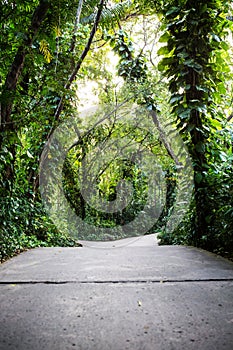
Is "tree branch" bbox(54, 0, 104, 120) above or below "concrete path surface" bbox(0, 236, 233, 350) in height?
above

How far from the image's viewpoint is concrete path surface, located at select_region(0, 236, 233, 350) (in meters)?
1.17

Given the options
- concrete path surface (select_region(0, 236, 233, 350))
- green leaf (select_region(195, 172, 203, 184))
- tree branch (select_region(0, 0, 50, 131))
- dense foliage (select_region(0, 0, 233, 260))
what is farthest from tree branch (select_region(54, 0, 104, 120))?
concrete path surface (select_region(0, 236, 233, 350))

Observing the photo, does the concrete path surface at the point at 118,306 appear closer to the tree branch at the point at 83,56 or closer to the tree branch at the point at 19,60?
the tree branch at the point at 19,60

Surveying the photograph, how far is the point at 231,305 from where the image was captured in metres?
1.52

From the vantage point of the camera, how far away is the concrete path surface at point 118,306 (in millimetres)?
1170

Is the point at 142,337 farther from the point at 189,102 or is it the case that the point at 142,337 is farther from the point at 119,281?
the point at 189,102

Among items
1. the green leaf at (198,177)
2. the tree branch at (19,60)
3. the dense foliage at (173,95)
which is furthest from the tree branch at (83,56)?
the green leaf at (198,177)

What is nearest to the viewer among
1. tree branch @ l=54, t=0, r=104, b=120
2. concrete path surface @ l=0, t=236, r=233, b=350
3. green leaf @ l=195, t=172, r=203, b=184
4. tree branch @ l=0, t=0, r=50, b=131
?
concrete path surface @ l=0, t=236, r=233, b=350

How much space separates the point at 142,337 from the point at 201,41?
2962mm

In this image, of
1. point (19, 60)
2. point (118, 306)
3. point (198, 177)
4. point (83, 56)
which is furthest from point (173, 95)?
point (118, 306)

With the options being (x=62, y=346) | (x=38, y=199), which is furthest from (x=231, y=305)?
(x=38, y=199)

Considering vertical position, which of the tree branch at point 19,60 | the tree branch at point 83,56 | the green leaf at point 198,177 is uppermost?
the tree branch at point 83,56

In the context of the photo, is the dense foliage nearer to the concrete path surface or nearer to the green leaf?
the green leaf

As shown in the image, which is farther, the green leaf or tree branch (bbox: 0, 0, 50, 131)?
the green leaf
